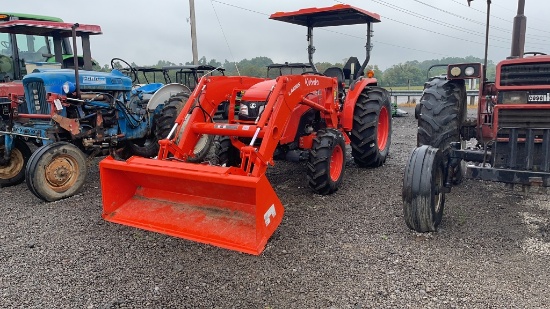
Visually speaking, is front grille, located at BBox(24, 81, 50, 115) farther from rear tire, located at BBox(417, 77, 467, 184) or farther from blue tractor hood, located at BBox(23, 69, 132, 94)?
rear tire, located at BBox(417, 77, 467, 184)

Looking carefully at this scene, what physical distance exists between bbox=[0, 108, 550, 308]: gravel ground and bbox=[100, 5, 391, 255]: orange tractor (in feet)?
0.86

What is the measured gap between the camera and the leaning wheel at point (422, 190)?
3.52 metres

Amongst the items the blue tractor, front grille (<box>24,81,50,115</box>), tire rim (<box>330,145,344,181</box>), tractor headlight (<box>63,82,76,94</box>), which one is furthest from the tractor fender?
tire rim (<box>330,145,344,181</box>)

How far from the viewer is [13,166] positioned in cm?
599

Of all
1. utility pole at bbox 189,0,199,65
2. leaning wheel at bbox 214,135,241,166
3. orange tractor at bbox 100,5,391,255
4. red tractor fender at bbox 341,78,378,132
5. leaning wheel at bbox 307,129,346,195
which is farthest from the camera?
utility pole at bbox 189,0,199,65

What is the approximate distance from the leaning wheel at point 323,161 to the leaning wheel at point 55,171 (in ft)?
9.47

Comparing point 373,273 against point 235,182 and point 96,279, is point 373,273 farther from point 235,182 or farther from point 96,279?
point 96,279

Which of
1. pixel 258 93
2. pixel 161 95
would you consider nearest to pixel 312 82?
pixel 258 93

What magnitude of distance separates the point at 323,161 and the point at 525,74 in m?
2.14

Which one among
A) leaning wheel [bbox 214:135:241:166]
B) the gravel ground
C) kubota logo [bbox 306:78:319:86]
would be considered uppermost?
kubota logo [bbox 306:78:319:86]

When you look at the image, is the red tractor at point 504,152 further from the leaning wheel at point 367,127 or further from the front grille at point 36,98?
the front grille at point 36,98

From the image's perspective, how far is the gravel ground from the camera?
282 cm

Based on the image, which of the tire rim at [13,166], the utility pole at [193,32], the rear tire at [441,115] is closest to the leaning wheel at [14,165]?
the tire rim at [13,166]

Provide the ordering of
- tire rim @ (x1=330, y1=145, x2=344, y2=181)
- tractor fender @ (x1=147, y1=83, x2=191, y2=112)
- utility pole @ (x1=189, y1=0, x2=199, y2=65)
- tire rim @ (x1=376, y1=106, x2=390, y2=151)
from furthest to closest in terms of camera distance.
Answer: utility pole @ (x1=189, y1=0, x2=199, y2=65) < tire rim @ (x1=376, y1=106, x2=390, y2=151) < tractor fender @ (x1=147, y1=83, x2=191, y2=112) < tire rim @ (x1=330, y1=145, x2=344, y2=181)
